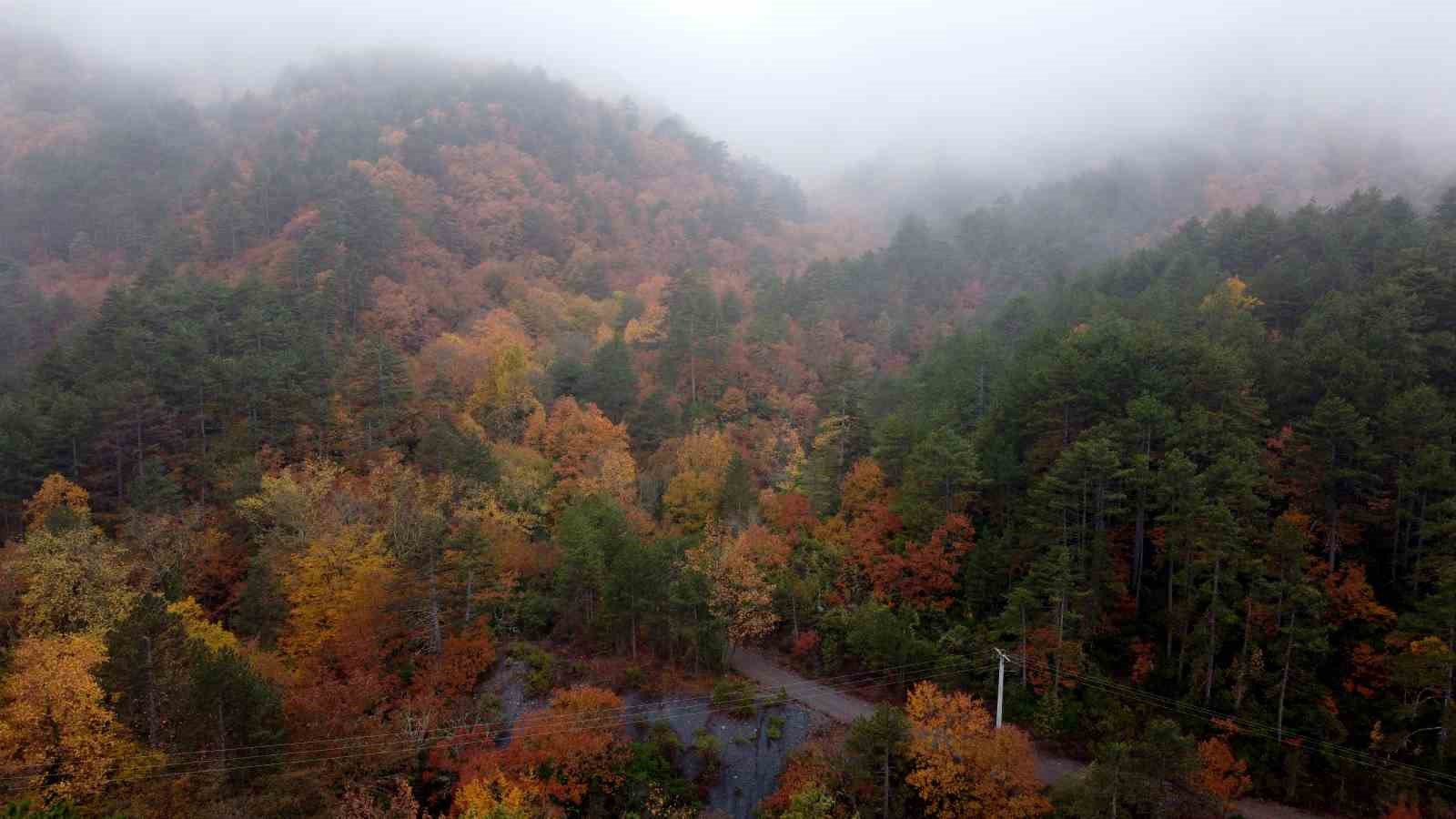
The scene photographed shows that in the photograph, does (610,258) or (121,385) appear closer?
(121,385)

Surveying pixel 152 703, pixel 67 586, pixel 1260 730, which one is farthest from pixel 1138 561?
pixel 67 586

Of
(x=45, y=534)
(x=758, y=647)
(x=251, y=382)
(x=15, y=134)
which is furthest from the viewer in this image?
(x=15, y=134)

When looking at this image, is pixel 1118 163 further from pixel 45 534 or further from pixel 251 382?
pixel 45 534

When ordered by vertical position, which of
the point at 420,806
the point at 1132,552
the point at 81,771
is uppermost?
the point at 1132,552

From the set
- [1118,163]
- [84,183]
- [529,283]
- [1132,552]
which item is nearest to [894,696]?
[1132,552]

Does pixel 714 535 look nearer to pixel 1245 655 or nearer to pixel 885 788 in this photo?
pixel 885 788

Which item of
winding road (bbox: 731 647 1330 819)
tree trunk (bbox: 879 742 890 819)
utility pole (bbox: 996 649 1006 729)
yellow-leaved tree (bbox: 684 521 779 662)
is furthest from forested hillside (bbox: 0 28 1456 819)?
winding road (bbox: 731 647 1330 819)
